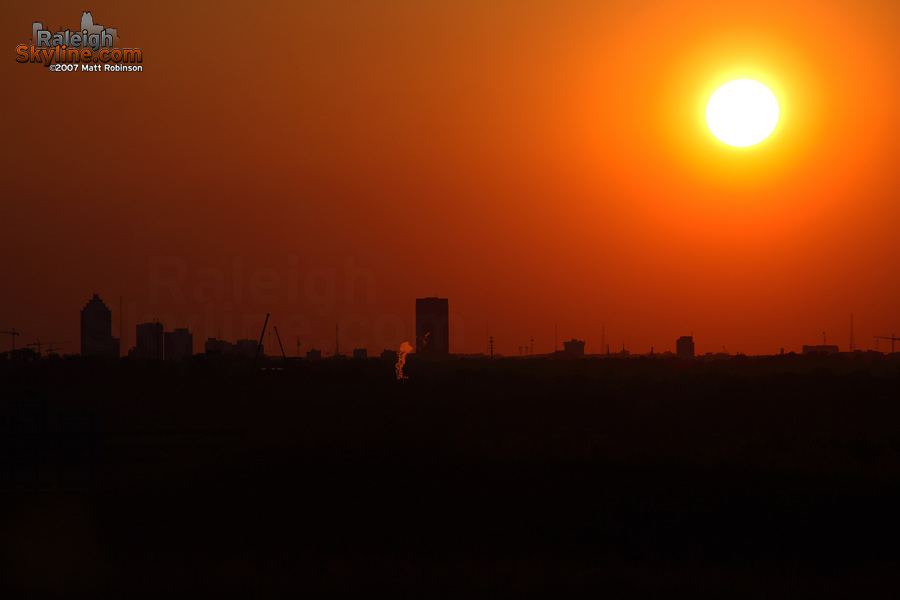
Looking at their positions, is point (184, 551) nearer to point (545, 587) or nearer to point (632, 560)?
point (545, 587)

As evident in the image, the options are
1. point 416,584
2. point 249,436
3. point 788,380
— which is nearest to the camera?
point 416,584

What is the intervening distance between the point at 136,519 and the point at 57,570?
25.4 ft

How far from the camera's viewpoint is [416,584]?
69.7 ft

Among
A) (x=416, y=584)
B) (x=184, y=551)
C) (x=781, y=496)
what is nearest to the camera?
(x=416, y=584)

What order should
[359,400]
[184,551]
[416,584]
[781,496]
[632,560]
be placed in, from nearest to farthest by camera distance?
[416,584], [184,551], [632,560], [781,496], [359,400]

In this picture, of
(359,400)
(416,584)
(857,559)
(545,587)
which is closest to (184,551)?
(416,584)

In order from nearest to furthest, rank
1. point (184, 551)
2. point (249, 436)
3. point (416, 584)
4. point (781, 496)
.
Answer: point (416, 584), point (184, 551), point (781, 496), point (249, 436)

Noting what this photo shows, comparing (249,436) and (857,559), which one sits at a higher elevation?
(249,436)

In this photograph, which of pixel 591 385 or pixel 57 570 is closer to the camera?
pixel 57 570

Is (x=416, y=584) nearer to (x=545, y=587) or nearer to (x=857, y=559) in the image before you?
(x=545, y=587)

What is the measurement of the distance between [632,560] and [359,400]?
6552 centimetres

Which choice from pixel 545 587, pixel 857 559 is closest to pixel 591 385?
pixel 857 559

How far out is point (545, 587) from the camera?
2141 centimetres

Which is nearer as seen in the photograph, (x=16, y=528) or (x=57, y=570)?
(x=57, y=570)
